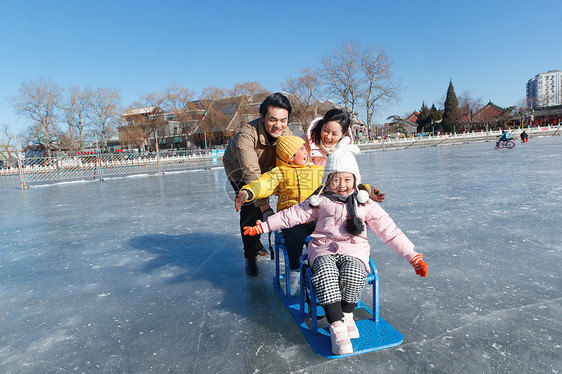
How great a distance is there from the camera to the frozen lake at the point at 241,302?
5.41 ft

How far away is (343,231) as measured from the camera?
1.88m

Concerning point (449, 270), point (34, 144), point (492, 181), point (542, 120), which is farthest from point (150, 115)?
point (542, 120)

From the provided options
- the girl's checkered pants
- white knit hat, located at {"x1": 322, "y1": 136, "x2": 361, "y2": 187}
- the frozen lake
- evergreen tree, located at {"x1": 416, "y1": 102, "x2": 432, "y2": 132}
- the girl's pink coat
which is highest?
evergreen tree, located at {"x1": 416, "y1": 102, "x2": 432, "y2": 132}

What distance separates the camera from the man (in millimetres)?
2547

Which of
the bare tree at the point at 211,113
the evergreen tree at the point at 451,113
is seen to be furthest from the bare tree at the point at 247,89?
the evergreen tree at the point at 451,113

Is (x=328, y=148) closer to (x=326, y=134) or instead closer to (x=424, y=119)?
(x=326, y=134)

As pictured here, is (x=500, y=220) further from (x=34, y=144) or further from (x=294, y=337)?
(x=34, y=144)

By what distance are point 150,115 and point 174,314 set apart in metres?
42.7

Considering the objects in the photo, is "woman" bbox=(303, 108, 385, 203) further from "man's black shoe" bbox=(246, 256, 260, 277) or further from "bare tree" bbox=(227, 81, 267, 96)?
"bare tree" bbox=(227, 81, 267, 96)

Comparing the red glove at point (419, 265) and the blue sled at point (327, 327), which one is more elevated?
the red glove at point (419, 265)

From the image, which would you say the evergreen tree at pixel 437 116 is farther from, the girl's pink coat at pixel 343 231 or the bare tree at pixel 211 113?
the girl's pink coat at pixel 343 231

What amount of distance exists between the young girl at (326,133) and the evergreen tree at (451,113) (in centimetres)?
6226

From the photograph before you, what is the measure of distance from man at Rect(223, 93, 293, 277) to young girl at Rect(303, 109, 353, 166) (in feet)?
0.95

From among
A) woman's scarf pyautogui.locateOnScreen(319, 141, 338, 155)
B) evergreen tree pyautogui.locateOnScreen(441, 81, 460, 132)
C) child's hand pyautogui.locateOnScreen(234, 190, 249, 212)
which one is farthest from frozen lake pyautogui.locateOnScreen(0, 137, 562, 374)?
evergreen tree pyautogui.locateOnScreen(441, 81, 460, 132)
